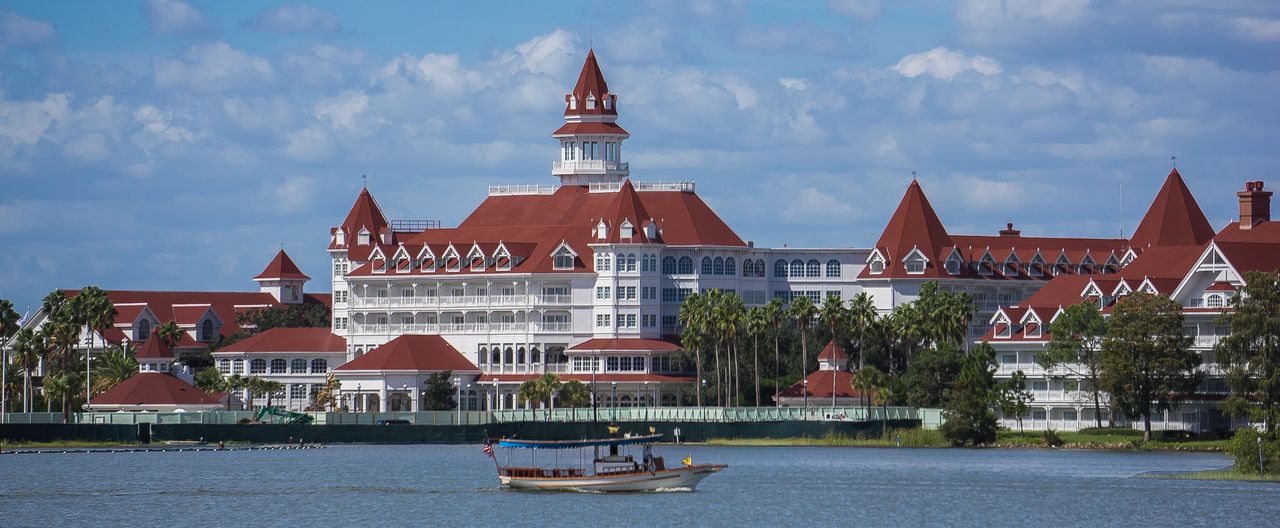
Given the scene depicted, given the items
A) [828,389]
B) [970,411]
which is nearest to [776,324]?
[828,389]

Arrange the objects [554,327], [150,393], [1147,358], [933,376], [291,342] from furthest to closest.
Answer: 1. [291,342]
2. [554,327]
3. [150,393]
4. [933,376]
5. [1147,358]

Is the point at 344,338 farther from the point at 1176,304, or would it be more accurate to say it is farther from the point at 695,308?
the point at 1176,304

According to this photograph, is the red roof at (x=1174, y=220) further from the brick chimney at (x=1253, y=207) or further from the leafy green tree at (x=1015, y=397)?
the leafy green tree at (x=1015, y=397)

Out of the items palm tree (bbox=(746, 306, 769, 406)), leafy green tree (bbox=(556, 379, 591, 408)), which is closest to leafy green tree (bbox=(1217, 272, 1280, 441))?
palm tree (bbox=(746, 306, 769, 406))

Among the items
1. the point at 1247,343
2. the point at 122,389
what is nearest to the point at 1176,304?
the point at 1247,343

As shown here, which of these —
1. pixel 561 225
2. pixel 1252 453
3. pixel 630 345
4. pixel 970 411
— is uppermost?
pixel 561 225

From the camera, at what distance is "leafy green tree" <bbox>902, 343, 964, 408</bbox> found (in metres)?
142

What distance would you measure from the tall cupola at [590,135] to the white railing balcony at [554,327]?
15.6 meters

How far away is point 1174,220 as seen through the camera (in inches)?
7008

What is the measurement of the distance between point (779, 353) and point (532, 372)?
16.9 m

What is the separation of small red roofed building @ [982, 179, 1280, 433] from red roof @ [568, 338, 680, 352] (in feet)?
80.7

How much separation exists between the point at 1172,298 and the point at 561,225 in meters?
51.3

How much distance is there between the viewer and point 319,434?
149 m

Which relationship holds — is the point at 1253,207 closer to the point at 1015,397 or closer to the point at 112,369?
the point at 1015,397
